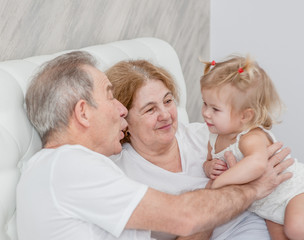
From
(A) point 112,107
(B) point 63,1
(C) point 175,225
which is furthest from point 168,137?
(B) point 63,1

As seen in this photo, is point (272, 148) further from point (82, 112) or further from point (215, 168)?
point (82, 112)

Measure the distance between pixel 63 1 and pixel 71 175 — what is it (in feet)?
3.25

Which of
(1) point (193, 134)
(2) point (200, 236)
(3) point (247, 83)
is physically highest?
(3) point (247, 83)

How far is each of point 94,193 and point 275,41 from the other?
2.13 metres

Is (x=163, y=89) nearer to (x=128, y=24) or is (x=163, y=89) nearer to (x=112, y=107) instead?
(x=112, y=107)

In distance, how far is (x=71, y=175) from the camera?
4.09 ft

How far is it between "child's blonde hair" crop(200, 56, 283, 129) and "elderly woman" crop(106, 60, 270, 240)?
0.62 ft

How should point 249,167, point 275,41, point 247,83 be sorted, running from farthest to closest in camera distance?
point 275,41, point 247,83, point 249,167

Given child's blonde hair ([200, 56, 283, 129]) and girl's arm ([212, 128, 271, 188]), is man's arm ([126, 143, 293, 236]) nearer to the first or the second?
girl's arm ([212, 128, 271, 188])

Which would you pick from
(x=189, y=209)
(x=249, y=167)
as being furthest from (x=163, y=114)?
(x=189, y=209)

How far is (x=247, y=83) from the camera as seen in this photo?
1.68 meters

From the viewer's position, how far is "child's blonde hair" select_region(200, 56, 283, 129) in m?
1.67

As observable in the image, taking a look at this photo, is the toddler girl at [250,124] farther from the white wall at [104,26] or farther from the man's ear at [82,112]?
the white wall at [104,26]

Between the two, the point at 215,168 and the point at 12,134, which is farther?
the point at 215,168
